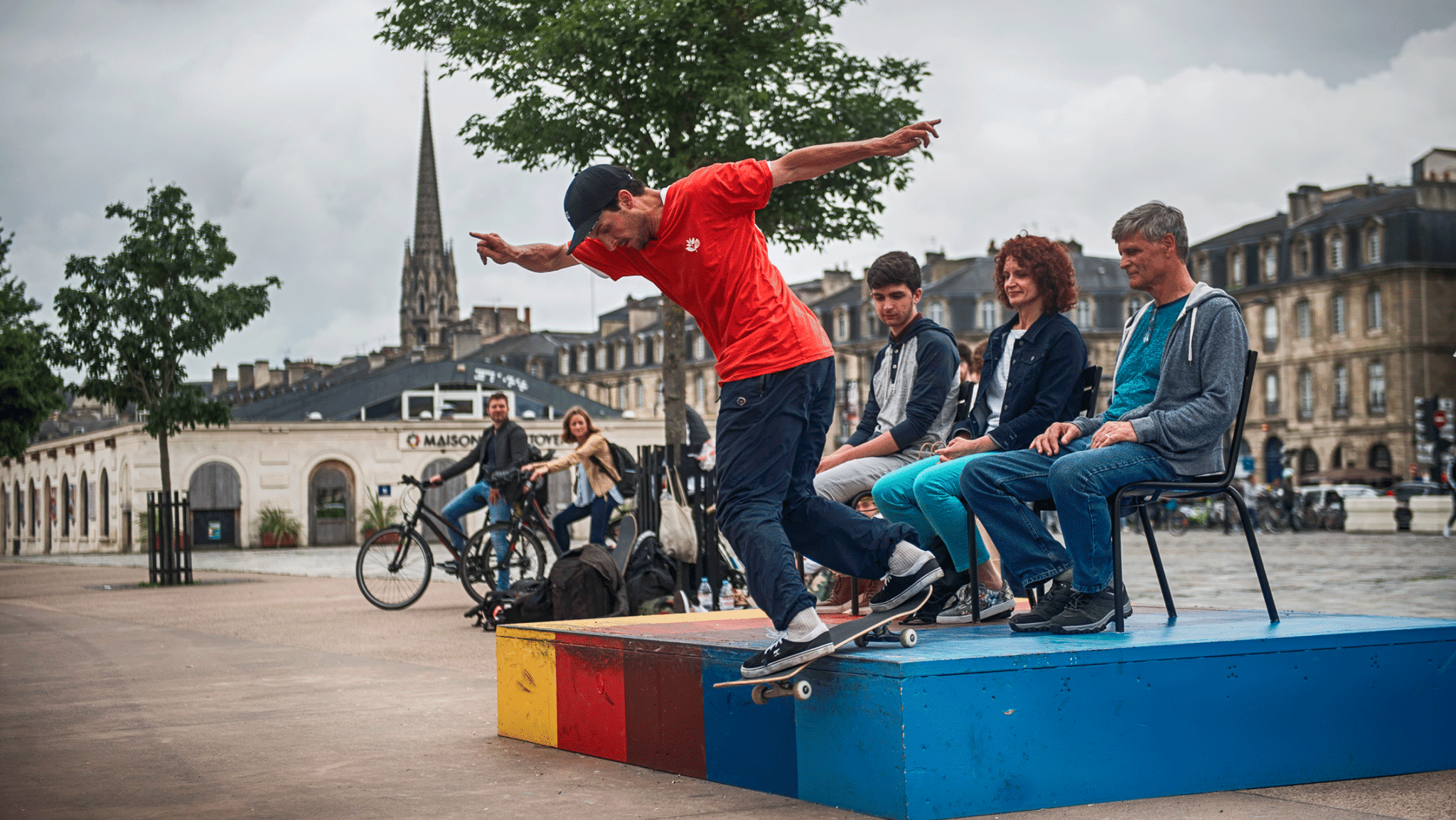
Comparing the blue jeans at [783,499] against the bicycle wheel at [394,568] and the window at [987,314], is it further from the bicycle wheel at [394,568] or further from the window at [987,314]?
the window at [987,314]

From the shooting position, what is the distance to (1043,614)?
15.4 ft

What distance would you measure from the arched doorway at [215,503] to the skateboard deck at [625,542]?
1495 inches

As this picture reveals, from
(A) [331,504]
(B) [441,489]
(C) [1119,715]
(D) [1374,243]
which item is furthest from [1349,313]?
(C) [1119,715]

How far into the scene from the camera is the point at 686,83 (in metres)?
15.5

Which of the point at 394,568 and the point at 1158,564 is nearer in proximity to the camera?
the point at 1158,564

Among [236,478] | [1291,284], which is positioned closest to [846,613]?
[236,478]

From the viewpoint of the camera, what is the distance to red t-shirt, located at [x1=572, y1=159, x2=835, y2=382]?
14.3 feet

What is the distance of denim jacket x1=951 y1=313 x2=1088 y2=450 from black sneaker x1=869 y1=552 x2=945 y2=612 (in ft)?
2.98

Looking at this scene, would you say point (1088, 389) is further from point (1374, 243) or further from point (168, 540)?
point (1374, 243)

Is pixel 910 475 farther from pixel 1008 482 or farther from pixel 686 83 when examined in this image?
pixel 686 83

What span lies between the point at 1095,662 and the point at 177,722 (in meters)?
4.30

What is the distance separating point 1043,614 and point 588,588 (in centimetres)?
503

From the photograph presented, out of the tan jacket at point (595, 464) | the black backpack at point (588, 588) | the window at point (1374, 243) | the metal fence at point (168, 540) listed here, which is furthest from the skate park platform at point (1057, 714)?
the window at point (1374, 243)

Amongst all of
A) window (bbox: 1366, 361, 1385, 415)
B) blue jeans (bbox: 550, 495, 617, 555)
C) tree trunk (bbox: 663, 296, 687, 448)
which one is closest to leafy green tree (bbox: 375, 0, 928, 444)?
tree trunk (bbox: 663, 296, 687, 448)
